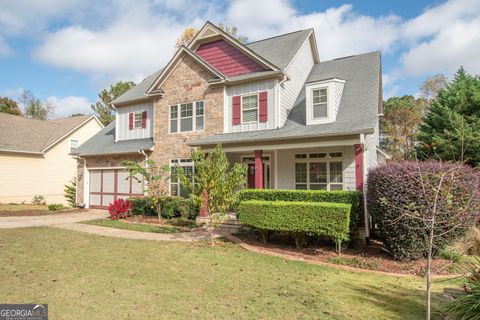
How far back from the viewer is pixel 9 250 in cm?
812

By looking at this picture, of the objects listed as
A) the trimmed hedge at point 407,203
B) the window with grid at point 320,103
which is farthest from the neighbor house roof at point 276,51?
the trimmed hedge at point 407,203

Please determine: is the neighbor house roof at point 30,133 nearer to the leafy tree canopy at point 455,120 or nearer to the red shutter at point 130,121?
the red shutter at point 130,121

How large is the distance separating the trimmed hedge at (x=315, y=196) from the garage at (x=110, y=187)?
855 centimetres

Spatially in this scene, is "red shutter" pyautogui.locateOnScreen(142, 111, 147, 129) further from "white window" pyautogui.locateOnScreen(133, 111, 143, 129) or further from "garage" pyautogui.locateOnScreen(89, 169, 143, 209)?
"garage" pyautogui.locateOnScreen(89, 169, 143, 209)

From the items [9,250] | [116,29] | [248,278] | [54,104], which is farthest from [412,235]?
[54,104]

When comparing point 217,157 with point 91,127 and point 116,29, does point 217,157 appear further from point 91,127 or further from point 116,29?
point 91,127

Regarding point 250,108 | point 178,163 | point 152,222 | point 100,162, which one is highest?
point 250,108

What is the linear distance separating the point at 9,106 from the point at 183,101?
135 feet

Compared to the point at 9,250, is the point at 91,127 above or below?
above

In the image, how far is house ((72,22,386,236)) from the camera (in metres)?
11.6

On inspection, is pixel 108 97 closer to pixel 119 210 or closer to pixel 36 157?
pixel 36 157

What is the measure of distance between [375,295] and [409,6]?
1419 cm

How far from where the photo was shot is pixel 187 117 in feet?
49.7

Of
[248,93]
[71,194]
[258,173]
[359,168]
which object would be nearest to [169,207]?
[258,173]
